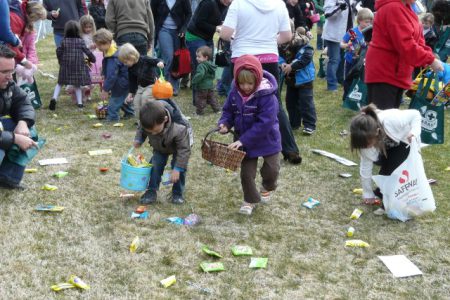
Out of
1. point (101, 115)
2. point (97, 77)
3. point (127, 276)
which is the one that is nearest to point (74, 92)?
point (97, 77)

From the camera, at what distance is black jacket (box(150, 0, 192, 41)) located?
8.87 meters

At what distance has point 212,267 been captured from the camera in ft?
12.4

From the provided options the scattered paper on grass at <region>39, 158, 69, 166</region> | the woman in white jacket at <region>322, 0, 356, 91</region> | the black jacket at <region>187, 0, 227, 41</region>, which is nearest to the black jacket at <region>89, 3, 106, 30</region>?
the black jacket at <region>187, 0, 227, 41</region>

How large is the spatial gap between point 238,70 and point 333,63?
5.77 meters

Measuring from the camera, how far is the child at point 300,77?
269 inches

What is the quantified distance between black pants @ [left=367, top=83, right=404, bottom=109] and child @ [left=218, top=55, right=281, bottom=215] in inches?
52.5

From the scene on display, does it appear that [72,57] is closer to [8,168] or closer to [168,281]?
[8,168]

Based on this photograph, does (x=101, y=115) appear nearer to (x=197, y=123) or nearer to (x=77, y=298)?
(x=197, y=123)

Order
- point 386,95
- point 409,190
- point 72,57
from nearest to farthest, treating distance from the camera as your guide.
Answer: point 409,190
point 386,95
point 72,57

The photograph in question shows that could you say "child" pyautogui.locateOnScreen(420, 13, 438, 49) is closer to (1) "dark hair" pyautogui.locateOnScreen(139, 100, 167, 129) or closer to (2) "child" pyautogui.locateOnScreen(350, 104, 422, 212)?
(2) "child" pyautogui.locateOnScreen(350, 104, 422, 212)

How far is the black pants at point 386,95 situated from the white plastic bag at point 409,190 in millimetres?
919

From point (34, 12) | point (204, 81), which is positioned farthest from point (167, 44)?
point (34, 12)

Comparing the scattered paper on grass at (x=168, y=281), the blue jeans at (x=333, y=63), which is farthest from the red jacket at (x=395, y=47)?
the blue jeans at (x=333, y=63)

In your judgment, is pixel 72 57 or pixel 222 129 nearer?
pixel 222 129
